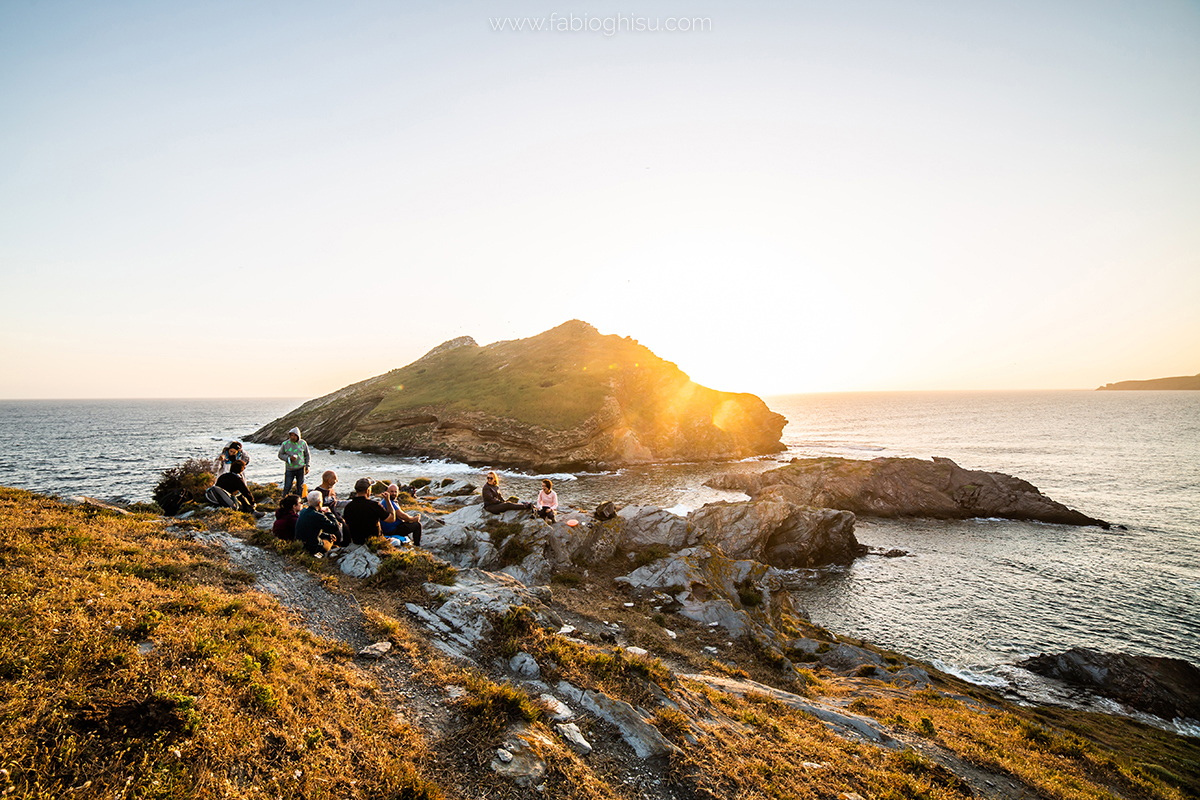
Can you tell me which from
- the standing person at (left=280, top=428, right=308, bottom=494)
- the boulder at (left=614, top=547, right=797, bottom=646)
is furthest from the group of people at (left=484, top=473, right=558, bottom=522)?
the standing person at (left=280, top=428, right=308, bottom=494)

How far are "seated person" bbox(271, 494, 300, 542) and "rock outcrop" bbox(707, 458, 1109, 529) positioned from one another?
60.0 meters

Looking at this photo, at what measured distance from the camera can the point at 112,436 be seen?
115m

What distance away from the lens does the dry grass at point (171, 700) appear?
548 cm

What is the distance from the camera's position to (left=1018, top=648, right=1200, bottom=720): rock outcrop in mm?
24438

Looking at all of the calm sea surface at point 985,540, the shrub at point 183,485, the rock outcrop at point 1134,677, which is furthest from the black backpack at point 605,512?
the rock outcrop at point 1134,677

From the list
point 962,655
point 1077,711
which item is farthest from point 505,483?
point 1077,711

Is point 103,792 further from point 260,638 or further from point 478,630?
point 478,630

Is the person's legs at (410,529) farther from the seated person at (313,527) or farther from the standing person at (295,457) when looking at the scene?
the standing person at (295,457)

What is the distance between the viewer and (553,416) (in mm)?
103438

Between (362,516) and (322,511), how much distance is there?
1555 millimetres

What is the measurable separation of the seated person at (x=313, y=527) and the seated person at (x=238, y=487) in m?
7.96

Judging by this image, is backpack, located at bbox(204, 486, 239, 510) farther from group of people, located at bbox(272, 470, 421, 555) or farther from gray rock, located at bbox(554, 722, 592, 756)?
gray rock, located at bbox(554, 722, 592, 756)

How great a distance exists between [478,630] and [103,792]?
325 inches

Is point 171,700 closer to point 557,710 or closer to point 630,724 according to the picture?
point 557,710
